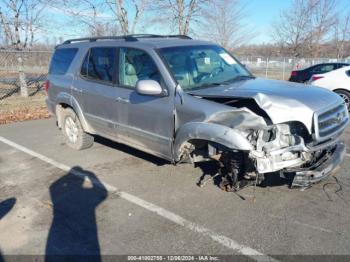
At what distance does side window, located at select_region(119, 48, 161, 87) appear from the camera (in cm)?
478

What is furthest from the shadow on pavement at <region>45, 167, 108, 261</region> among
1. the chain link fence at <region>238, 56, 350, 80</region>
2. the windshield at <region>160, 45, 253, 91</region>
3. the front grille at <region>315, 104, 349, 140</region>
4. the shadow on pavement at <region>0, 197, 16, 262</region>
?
the chain link fence at <region>238, 56, 350, 80</region>

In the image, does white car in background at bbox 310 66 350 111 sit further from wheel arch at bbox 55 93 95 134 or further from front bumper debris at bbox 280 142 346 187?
wheel arch at bbox 55 93 95 134

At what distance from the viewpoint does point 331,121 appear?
4.06 metres

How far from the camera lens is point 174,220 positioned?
3900mm

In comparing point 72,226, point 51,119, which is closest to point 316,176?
point 72,226

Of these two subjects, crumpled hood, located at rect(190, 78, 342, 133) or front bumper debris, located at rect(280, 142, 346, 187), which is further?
front bumper debris, located at rect(280, 142, 346, 187)

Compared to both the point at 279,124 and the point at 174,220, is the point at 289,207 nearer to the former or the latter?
the point at 279,124

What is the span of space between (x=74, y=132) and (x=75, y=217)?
9.81ft

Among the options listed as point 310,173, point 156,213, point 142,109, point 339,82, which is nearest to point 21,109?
point 142,109

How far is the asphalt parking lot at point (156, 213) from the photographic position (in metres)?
3.41

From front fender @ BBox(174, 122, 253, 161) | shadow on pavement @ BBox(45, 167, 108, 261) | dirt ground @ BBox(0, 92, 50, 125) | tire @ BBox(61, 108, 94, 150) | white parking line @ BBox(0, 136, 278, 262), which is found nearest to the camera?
white parking line @ BBox(0, 136, 278, 262)

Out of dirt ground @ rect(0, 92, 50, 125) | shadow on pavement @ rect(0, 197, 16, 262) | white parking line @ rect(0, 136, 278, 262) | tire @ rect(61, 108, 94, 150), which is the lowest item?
dirt ground @ rect(0, 92, 50, 125)

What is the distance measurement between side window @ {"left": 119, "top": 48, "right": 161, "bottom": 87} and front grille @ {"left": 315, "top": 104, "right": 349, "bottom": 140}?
2.08 meters

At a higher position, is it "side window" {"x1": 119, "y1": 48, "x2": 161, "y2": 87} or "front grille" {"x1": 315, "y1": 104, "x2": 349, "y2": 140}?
"side window" {"x1": 119, "y1": 48, "x2": 161, "y2": 87}
